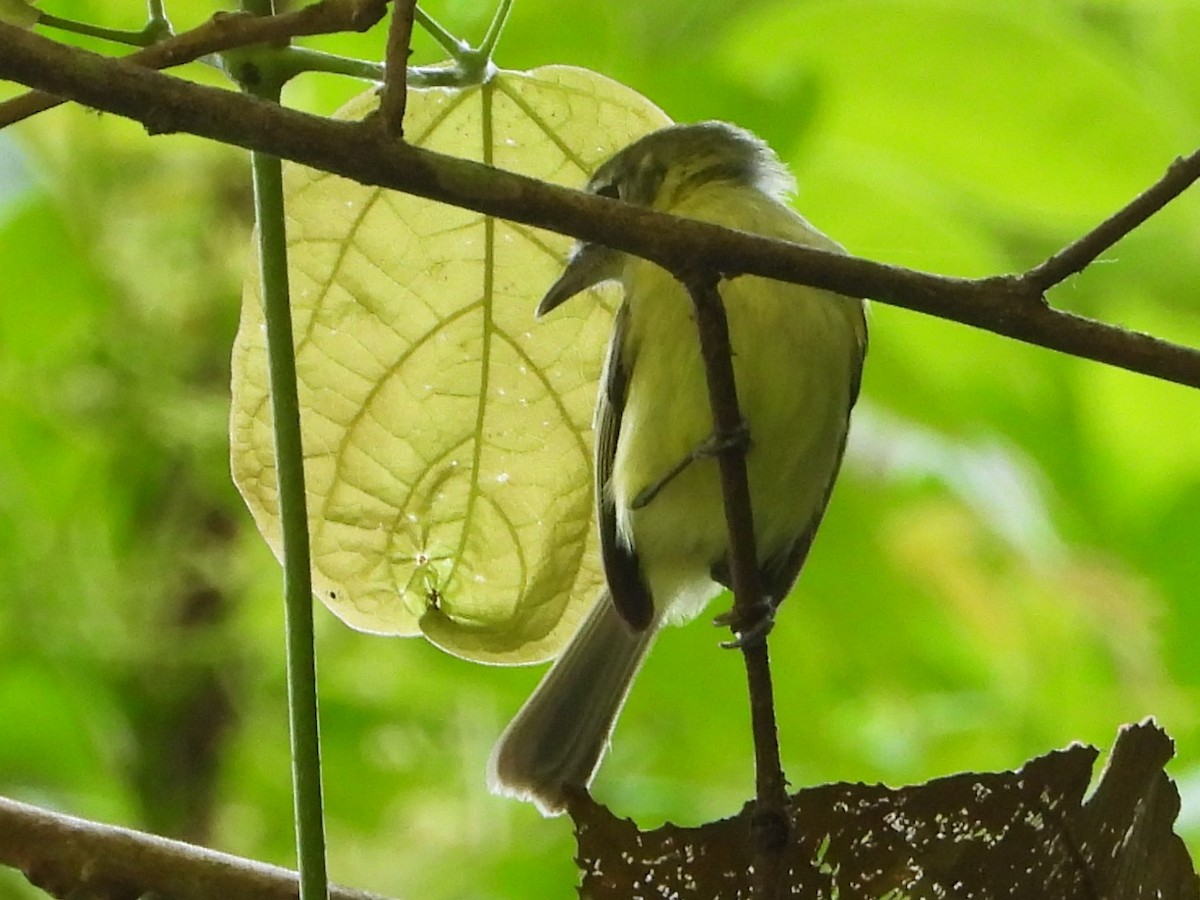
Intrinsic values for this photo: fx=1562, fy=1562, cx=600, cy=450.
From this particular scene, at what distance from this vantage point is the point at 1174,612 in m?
1.47

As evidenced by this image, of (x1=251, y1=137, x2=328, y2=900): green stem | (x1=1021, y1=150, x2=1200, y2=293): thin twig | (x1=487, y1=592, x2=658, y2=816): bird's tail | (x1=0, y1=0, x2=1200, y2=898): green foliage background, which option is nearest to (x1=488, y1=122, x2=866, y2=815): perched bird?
(x1=487, y1=592, x2=658, y2=816): bird's tail

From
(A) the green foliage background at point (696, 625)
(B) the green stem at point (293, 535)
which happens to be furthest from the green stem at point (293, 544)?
(A) the green foliage background at point (696, 625)

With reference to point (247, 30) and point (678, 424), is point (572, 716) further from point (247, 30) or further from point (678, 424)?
point (247, 30)

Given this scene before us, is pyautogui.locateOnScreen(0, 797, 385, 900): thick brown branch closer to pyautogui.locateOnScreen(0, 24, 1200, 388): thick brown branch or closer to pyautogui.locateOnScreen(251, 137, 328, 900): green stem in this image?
pyautogui.locateOnScreen(251, 137, 328, 900): green stem

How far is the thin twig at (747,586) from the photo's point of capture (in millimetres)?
578

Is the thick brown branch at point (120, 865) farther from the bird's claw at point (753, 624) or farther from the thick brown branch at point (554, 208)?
the thick brown branch at point (554, 208)

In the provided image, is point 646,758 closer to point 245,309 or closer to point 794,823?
point 245,309

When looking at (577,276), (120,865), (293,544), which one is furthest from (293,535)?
(577,276)

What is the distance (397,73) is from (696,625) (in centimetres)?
107

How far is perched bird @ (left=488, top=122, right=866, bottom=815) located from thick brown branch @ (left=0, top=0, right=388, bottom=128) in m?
0.38

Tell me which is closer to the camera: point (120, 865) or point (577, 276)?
point (120, 865)

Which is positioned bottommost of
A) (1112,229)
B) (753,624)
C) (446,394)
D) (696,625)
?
(753,624)

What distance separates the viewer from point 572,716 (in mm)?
1228

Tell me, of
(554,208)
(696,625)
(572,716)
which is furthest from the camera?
(696,625)
